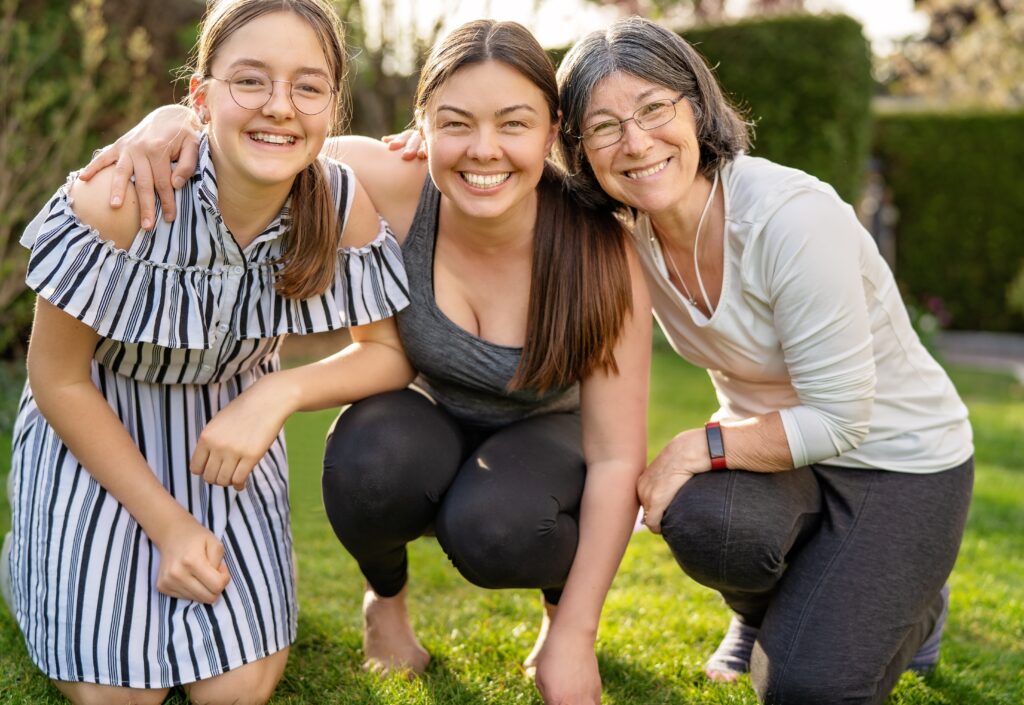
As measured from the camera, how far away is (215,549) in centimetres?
221

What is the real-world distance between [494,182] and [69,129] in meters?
4.69

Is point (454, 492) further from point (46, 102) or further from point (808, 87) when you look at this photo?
point (808, 87)

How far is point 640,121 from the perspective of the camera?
2137mm

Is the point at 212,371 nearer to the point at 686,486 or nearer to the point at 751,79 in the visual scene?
the point at 686,486

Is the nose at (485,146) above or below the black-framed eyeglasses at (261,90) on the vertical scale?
below

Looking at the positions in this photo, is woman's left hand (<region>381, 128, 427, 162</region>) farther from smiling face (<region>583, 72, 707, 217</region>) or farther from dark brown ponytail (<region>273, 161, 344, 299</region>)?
smiling face (<region>583, 72, 707, 217</region>)

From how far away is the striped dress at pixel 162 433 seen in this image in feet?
6.92

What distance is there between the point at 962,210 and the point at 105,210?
399 inches

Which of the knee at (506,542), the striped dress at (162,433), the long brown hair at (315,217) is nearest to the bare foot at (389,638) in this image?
the striped dress at (162,433)

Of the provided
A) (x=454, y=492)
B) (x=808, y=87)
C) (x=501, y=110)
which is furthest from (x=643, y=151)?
(x=808, y=87)

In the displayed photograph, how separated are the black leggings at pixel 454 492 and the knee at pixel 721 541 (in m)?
0.24

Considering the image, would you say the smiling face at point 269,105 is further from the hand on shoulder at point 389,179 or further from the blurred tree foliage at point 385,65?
the blurred tree foliage at point 385,65

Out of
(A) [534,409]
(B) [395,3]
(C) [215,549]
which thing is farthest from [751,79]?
(C) [215,549]

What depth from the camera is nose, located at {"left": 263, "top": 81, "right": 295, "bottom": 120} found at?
2.02 metres
